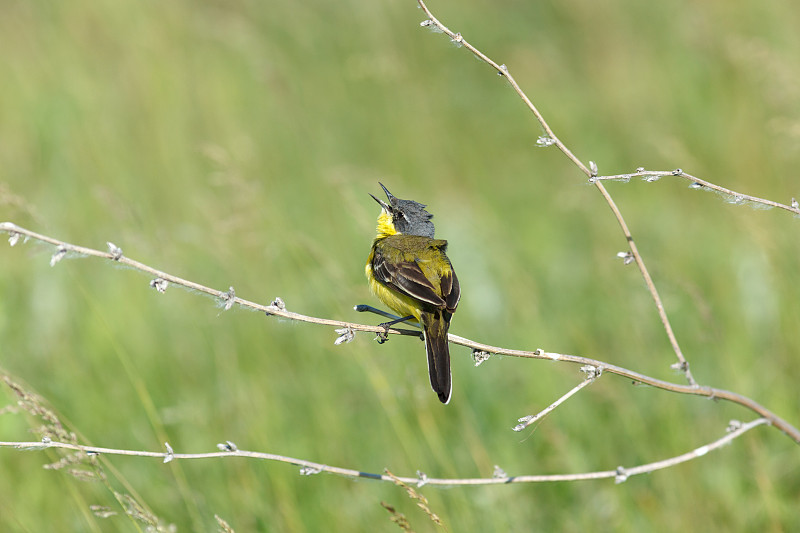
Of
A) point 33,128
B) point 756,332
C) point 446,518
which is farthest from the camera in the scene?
point 33,128

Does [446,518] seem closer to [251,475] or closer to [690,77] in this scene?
[251,475]

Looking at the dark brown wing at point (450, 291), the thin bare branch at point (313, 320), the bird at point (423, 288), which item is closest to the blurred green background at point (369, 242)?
the bird at point (423, 288)

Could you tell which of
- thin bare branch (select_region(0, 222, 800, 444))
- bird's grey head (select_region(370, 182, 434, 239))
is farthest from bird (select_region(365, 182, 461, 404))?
thin bare branch (select_region(0, 222, 800, 444))

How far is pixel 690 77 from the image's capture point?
8.99m

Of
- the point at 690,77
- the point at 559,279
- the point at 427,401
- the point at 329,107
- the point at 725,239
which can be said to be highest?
the point at 690,77

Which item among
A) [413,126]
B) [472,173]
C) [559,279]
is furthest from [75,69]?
[559,279]

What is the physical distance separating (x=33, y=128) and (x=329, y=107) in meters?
2.92

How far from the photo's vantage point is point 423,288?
3.56 metres

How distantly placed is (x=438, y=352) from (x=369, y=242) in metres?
3.69

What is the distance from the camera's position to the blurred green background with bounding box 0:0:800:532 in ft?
13.8

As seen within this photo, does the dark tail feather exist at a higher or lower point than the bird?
lower

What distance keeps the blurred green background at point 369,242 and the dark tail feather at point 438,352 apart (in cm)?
71

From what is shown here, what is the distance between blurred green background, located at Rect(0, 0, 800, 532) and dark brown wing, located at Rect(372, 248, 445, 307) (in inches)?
13.3

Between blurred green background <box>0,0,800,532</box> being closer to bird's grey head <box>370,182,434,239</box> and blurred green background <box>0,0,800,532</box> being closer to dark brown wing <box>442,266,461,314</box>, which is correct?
bird's grey head <box>370,182,434,239</box>
